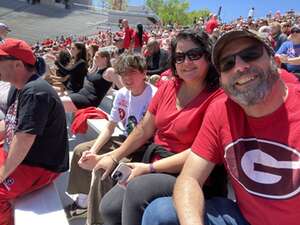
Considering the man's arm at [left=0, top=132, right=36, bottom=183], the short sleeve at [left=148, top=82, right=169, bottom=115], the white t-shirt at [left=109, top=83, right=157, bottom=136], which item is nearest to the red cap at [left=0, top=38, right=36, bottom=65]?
the man's arm at [left=0, top=132, right=36, bottom=183]

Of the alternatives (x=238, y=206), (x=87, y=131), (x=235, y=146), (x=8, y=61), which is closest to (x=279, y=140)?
(x=235, y=146)

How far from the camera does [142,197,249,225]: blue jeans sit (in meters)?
1.74

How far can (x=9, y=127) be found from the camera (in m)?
2.77

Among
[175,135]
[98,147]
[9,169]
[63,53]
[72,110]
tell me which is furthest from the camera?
[63,53]

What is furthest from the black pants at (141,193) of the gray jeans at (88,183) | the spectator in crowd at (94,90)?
the spectator in crowd at (94,90)

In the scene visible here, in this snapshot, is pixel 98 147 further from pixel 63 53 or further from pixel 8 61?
pixel 63 53

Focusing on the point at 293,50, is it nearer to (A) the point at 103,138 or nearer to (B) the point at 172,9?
(A) the point at 103,138

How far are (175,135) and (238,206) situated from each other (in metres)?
0.57

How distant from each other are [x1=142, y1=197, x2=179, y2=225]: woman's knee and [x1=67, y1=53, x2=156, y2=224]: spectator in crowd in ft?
3.60

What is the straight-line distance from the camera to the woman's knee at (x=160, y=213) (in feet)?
5.67

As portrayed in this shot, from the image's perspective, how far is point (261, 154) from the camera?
64.1 inches

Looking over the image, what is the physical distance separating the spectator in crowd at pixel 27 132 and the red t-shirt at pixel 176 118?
75 cm

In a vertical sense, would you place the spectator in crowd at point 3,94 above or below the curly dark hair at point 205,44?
below

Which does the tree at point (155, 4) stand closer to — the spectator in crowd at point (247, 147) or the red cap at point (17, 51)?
the red cap at point (17, 51)
